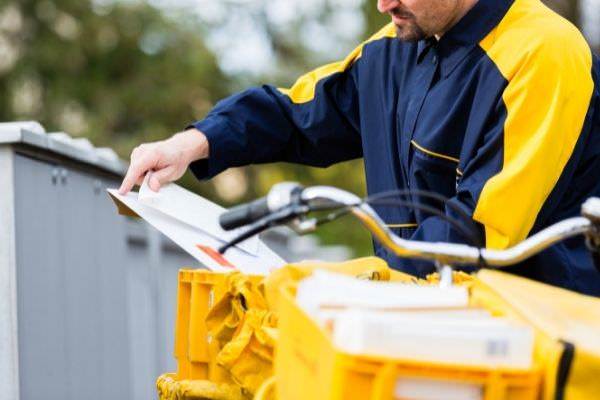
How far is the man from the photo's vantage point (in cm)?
330

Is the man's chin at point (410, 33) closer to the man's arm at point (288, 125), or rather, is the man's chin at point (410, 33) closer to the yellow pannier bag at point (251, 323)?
the man's arm at point (288, 125)

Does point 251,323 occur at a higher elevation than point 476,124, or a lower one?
lower

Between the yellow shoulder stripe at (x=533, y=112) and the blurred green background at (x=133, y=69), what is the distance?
420 inches

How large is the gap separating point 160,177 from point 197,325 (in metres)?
0.62

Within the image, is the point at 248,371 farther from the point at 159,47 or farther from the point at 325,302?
the point at 159,47

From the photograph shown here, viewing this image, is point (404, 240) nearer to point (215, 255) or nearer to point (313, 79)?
point (215, 255)

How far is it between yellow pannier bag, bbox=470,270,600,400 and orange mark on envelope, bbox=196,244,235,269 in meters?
0.79

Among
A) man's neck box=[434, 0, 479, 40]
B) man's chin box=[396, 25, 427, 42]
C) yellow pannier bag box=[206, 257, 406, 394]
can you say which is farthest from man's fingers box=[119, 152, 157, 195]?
man's neck box=[434, 0, 479, 40]

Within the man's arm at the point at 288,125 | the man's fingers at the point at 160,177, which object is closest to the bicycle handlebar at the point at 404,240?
the man's fingers at the point at 160,177

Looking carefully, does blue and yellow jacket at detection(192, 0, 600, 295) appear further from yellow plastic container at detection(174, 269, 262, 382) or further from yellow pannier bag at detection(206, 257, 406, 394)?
yellow plastic container at detection(174, 269, 262, 382)

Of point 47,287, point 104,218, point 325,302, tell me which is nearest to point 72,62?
point 104,218

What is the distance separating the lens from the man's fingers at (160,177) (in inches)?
139

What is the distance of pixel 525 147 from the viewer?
3.32 meters

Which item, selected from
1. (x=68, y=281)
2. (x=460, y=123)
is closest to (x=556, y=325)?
(x=460, y=123)
